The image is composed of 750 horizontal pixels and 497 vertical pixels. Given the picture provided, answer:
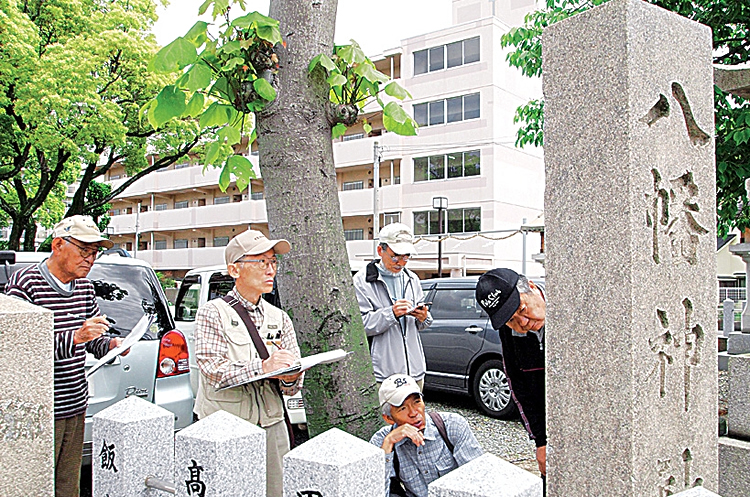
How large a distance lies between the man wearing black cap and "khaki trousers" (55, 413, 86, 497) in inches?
82.1

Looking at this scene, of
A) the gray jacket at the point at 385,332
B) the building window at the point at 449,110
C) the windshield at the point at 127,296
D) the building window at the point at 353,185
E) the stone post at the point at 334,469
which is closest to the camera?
the stone post at the point at 334,469

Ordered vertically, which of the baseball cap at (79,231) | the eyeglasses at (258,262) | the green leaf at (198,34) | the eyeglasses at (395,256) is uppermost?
the green leaf at (198,34)

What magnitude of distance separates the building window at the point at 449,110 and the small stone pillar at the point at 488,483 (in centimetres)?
2505

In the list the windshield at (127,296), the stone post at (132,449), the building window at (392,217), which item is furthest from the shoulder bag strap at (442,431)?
the building window at (392,217)

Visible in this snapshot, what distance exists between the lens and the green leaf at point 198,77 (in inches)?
124

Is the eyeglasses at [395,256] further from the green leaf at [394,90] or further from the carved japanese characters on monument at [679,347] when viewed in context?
the carved japanese characters on monument at [679,347]

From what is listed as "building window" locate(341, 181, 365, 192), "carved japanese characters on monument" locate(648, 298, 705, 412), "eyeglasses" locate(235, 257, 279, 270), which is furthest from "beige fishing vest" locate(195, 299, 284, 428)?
"building window" locate(341, 181, 365, 192)

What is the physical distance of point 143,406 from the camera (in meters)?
2.19

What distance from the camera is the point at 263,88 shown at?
10.5ft

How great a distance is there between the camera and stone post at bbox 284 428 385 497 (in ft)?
5.05

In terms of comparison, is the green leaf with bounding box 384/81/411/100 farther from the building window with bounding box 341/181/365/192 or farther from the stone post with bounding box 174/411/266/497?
the building window with bounding box 341/181/365/192

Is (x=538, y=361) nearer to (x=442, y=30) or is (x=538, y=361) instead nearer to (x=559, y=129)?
(x=559, y=129)

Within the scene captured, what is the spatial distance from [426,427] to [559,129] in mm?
1507

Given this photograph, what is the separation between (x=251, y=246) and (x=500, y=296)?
1.16m
